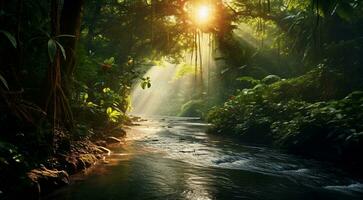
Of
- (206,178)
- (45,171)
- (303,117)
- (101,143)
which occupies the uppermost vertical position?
(303,117)

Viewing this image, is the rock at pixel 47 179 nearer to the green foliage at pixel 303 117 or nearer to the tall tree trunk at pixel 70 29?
the tall tree trunk at pixel 70 29

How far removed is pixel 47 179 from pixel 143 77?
1205 centimetres

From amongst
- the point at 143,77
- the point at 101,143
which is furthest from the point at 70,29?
the point at 143,77

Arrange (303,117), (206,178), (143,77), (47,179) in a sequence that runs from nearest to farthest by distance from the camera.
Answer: (47,179)
(206,178)
(303,117)
(143,77)

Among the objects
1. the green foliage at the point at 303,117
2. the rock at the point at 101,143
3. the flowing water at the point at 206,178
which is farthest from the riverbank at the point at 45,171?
the green foliage at the point at 303,117

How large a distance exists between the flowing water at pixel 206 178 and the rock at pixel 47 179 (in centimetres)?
15

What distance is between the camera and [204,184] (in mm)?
6832

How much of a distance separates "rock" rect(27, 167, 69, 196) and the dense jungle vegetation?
0.51 feet

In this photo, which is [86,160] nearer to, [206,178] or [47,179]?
[47,179]

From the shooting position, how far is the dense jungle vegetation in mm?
6508

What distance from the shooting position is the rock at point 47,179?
5.54 m

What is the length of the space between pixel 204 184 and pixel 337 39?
15686mm

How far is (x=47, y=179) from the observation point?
19.2ft

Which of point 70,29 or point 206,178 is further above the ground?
point 70,29
